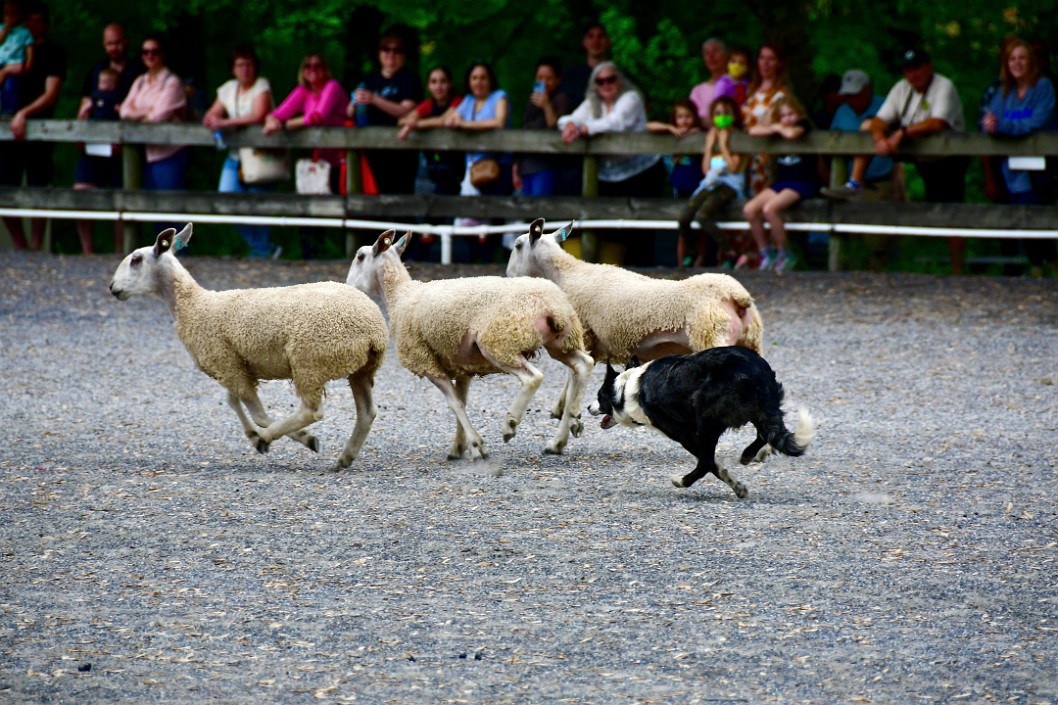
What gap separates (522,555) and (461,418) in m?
2.25

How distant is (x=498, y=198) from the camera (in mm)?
16125

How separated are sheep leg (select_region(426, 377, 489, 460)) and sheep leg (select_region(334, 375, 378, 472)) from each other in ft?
1.38

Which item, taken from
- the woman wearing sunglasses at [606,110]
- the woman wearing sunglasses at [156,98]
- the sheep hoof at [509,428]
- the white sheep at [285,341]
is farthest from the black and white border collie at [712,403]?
the woman wearing sunglasses at [156,98]

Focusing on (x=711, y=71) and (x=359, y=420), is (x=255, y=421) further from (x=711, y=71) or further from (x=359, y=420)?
(x=711, y=71)

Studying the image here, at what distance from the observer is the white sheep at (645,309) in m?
8.70

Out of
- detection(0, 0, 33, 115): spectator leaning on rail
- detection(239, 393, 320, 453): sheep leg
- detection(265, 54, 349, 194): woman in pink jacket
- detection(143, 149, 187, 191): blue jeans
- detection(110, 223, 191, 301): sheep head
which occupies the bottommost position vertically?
detection(239, 393, 320, 453): sheep leg

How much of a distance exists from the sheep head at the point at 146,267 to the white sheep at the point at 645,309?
2.17 m

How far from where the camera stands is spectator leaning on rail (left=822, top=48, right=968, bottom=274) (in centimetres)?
1458

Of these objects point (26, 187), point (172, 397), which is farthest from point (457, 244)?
point (172, 397)

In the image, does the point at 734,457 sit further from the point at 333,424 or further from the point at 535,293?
the point at 333,424

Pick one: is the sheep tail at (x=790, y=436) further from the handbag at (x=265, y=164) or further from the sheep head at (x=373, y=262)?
the handbag at (x=265, y=164)

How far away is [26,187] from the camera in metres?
18.1

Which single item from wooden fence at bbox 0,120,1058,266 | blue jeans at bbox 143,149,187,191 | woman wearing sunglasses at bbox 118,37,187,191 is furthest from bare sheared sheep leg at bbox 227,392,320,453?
blue jeans at bbox 143,149,187,191

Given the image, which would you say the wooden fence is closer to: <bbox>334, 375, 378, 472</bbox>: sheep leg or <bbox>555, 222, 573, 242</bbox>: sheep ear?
<bbox>555, 222, 573, 242</bbox>: sheep ear
